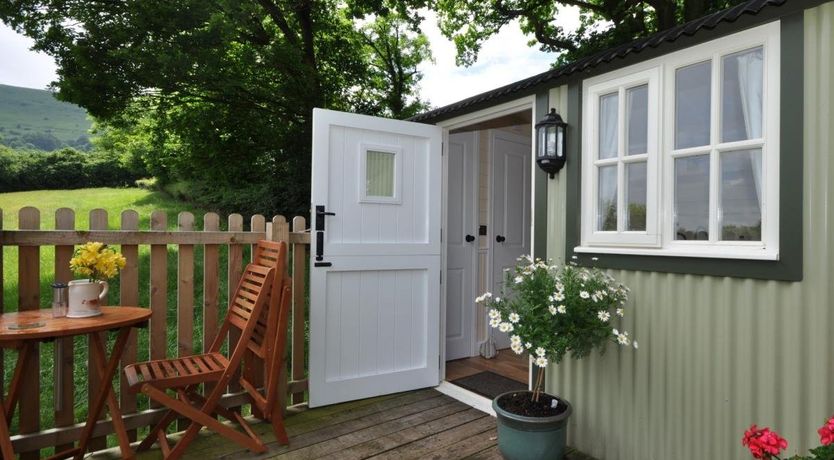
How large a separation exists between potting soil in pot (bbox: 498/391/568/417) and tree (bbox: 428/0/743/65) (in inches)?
211

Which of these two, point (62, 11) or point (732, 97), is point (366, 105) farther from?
point (732, 97)

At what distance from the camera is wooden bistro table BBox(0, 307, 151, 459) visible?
1.78 meters

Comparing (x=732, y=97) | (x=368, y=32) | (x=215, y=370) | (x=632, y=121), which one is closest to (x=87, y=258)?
(x=215, y=370)

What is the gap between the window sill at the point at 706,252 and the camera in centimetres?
184

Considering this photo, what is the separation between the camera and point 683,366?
2.12 metres

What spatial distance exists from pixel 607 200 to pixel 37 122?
884 inches

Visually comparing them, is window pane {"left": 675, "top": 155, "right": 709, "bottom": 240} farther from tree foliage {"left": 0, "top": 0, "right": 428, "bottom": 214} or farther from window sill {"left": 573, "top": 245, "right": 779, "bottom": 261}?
tree foliage {"left": 0, "top": 0, "right": 428, "bottom": 214}

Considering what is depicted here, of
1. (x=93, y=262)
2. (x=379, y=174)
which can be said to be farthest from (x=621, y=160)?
(x=93, y=262)

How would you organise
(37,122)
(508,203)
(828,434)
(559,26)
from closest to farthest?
1. (828,434)
2. (508,203)
3. (559,26)
4. (37,122)

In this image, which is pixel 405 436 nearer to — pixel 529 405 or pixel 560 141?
pixel 529 405

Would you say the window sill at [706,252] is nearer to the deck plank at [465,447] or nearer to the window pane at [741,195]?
the window pane at [741,195]

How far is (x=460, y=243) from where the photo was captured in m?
4.12

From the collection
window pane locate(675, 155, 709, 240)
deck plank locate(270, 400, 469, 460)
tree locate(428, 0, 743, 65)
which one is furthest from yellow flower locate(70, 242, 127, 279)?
tree locate(428, 0, 743, 65)

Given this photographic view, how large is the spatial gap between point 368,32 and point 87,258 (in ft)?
26.0
